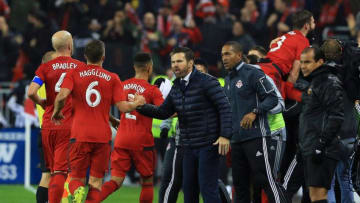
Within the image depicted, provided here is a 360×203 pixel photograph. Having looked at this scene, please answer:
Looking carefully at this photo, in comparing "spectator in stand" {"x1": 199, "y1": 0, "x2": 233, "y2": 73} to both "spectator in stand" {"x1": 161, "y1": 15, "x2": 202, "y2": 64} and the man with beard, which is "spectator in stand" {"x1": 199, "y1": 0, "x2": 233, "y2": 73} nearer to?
"spectator in stand" {"x1": 161, "y1": 15, "x2": 202, "y2": 64}

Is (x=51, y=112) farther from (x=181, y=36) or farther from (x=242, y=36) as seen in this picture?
(x=181, y=36)

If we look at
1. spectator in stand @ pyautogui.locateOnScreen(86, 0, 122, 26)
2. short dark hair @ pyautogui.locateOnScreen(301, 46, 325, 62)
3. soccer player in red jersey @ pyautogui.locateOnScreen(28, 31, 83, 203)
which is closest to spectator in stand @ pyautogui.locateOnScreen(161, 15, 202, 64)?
spectator in stand @ pyautogui.locateOnScreen(86, 0, 122, 26)

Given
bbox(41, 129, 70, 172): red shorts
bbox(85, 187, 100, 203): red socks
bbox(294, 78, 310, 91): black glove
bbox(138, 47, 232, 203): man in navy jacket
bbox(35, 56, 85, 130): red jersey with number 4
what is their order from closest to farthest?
bbox(294, 78, 310, 91): black glove < bbox(138, 47, 232, 203): man in navy jacket < bbox(85, 187, 100, 203): red socks < bbox(35, 56, 85, 130): red jersey with number 4 < bbox(41, 129, 70, 172): red shorts

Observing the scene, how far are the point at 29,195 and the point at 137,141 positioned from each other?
197 inches

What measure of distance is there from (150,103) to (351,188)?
109 inches

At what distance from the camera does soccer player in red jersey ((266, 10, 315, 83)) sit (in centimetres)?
1175

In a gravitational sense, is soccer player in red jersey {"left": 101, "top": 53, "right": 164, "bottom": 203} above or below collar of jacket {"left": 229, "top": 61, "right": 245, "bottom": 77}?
below

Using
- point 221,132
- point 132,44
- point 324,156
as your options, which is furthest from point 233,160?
point 132,44

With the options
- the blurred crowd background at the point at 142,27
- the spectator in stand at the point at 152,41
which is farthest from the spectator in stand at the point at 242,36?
the spectator in stand at the point at 152,41

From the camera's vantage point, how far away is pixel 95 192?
10.6 meters

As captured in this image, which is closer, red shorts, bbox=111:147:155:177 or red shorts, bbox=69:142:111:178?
red shorts, bbox=69:142:111:178

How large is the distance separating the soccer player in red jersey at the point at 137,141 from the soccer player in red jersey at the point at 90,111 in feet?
3.53

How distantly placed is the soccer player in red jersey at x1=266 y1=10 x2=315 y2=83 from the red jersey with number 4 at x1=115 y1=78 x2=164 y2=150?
1702 millimetres

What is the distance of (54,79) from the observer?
1095 cm
